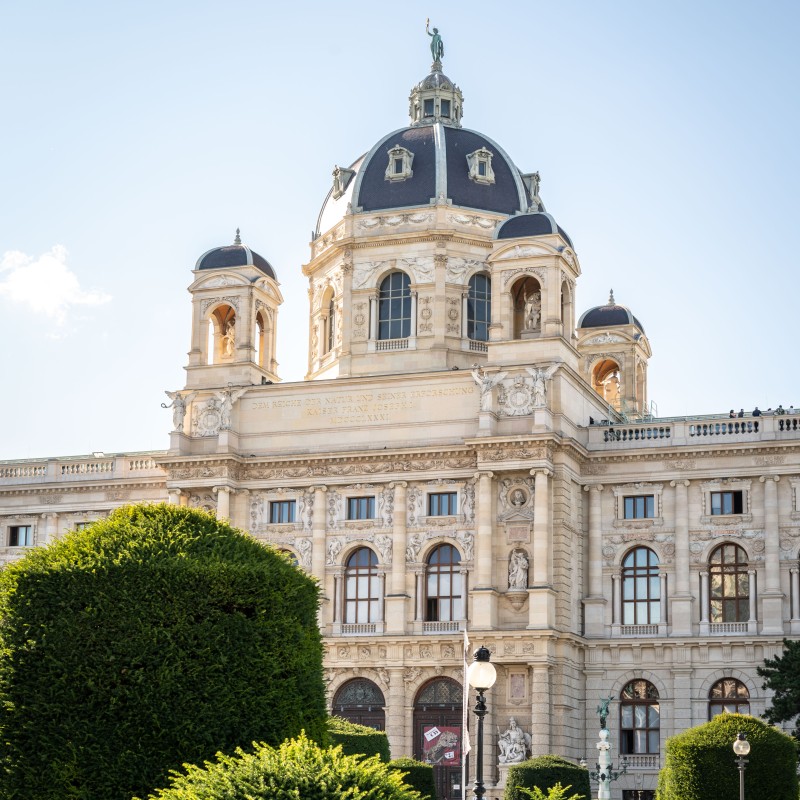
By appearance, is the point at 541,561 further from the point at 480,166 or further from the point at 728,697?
the point at 480,166

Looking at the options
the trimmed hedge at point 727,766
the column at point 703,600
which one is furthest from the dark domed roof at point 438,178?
the trimmed hedge at point 727,766

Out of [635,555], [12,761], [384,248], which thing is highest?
[384,248]

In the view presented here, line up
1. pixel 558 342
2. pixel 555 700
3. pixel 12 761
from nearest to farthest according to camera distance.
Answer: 1. pixel 12 761
2. pixel 555 700
3. pixel 558 342

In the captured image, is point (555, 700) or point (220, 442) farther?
point (220, 442)

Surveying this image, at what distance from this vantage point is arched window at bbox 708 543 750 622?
57.0m

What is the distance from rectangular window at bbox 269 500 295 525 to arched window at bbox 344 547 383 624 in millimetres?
3106

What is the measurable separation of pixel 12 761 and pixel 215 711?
3.58m

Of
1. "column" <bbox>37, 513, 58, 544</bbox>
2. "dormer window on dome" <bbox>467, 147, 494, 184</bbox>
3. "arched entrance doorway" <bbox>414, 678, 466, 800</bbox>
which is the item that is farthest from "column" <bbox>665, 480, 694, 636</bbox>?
"column" <bbox>37, 513, 58, 544</bbox>

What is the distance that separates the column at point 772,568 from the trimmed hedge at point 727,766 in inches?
660

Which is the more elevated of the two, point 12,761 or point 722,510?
point 722,510

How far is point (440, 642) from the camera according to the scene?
5731 cm

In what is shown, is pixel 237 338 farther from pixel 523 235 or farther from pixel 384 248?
pixel 523 235

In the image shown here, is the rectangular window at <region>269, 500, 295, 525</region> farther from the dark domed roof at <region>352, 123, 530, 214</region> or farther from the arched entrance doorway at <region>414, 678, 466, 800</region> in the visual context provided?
the dark domed roof at <region>352, 123, 530, 214</region>

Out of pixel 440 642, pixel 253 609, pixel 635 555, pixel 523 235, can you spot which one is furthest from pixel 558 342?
pixel 253 609
